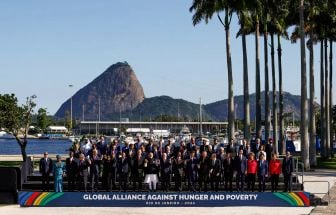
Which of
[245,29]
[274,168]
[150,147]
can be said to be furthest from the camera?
[245,29]

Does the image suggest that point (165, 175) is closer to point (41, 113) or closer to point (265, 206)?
point (265, 206)

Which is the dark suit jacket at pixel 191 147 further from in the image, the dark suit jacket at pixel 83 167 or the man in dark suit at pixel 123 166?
the dark suit jacket at pixel 83 167

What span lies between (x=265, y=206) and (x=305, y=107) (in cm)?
2049

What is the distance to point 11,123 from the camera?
5212 cm

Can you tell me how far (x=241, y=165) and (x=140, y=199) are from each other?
449cm

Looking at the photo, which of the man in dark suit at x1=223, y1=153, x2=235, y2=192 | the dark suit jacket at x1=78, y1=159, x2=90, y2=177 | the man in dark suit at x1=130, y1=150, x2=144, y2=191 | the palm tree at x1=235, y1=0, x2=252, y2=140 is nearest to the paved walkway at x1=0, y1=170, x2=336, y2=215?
the man in dark suit at x1=223, y1=153, x2=235, y2=192

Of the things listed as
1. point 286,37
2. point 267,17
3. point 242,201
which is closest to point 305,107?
point 267,17

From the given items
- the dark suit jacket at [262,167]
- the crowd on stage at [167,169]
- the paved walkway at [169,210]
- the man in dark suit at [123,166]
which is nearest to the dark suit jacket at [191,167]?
the crowd on stage at [167,169]

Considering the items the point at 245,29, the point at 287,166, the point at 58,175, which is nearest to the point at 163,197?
the point at 58,175

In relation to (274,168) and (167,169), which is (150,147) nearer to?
(167,169)

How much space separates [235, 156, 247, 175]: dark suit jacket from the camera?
27.8 metres

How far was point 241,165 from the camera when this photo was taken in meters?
27.8

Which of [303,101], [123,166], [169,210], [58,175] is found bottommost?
[169,210]

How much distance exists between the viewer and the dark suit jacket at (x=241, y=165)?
27812 millimetres
